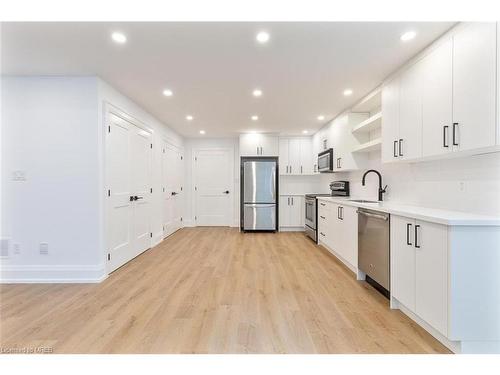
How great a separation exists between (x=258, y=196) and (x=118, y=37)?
14.6 ft

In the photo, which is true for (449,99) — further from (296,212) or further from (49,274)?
(49,274)

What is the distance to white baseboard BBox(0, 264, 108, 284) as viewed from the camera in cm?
303

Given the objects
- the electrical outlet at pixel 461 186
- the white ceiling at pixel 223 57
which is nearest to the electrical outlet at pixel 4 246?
the white ceiling at pixel 223 57

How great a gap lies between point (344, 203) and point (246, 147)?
3.28m

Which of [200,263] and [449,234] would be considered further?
[200,263]

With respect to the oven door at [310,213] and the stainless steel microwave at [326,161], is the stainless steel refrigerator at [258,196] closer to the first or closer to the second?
the oven door at [310,213]

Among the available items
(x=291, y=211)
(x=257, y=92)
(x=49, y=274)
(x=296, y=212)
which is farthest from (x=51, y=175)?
(x=296, y=212)

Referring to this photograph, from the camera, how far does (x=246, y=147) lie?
20.3ft

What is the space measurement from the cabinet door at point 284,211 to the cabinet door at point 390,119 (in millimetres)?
3453

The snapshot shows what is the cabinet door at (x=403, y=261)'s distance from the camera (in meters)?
2.07
